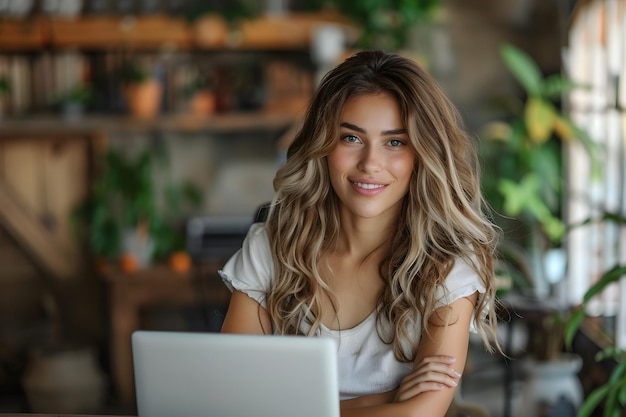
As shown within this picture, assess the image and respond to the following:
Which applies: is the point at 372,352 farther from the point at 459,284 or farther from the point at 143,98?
the point at 143,98

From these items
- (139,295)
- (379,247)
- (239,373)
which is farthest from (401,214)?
(139,295)

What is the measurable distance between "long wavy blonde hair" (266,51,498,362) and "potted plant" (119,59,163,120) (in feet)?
9.46

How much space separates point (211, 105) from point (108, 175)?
0.69m

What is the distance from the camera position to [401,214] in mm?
2094

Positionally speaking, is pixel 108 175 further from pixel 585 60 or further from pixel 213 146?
pixel 585 60

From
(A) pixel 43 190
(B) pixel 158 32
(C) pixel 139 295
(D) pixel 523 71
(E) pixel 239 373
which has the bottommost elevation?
(C) pixel 139 295

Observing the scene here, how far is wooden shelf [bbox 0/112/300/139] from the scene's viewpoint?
15.9 feet

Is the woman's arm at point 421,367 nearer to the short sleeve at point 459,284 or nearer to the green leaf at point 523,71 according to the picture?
the short sleeve at point 459,284

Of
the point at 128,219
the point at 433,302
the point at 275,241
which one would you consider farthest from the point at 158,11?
the point at 433,302

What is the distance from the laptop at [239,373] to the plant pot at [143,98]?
3.43m

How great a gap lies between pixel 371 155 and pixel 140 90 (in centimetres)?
316

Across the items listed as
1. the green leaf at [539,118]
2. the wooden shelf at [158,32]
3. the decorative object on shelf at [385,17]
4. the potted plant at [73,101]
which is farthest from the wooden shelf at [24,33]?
the green leaf at [539,118]

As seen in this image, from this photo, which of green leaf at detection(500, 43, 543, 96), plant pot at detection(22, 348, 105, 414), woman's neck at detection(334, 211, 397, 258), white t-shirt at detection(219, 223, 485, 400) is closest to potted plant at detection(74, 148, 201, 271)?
plant pot at detection(22, 348, 105, 414)

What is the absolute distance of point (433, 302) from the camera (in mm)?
1971
